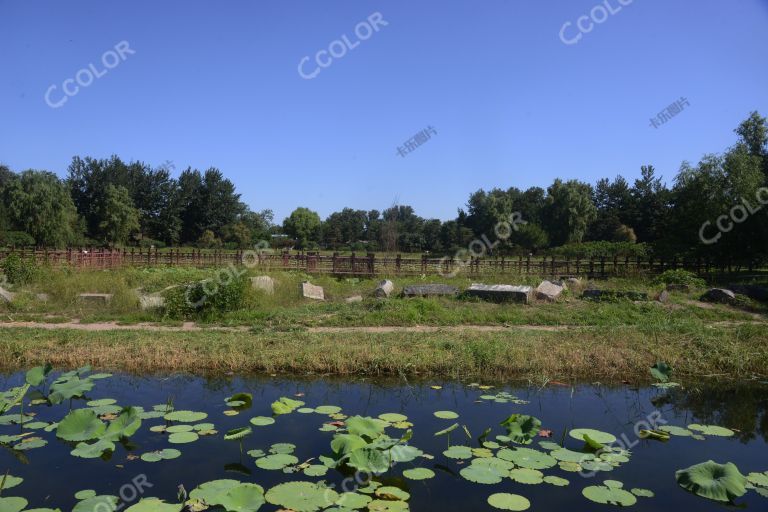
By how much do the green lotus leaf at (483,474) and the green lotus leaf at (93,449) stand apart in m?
3.34

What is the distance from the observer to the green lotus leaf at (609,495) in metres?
4.56

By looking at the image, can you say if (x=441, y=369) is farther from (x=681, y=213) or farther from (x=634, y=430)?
(x=681, y=213)

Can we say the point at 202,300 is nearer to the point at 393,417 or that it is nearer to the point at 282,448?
the point at 393,417

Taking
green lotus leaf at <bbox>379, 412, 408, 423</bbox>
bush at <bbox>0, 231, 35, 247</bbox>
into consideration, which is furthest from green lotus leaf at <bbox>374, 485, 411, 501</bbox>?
bush at <bbox>0, 231, 35, 247</bbox>

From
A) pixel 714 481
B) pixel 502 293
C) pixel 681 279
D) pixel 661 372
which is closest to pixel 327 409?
pixel 714 481

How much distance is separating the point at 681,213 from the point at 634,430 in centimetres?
2505

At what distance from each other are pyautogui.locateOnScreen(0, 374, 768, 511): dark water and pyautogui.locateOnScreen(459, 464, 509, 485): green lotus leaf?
2.9 inches

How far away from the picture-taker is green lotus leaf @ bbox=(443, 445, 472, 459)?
17.8 ft

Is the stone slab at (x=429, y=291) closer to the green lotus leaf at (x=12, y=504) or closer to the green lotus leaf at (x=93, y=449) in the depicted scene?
the green lotus leaf at (x=93, y=449)

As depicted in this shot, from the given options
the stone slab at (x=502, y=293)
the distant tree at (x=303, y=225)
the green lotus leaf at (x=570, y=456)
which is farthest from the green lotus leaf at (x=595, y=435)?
the distant tree at (x=303, y=225)

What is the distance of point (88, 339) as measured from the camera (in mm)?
10188

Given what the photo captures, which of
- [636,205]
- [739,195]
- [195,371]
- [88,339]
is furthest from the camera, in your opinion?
[636,205]

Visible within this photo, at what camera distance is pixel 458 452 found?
18.1ft

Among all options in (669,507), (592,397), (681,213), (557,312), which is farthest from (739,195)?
(669,507)
